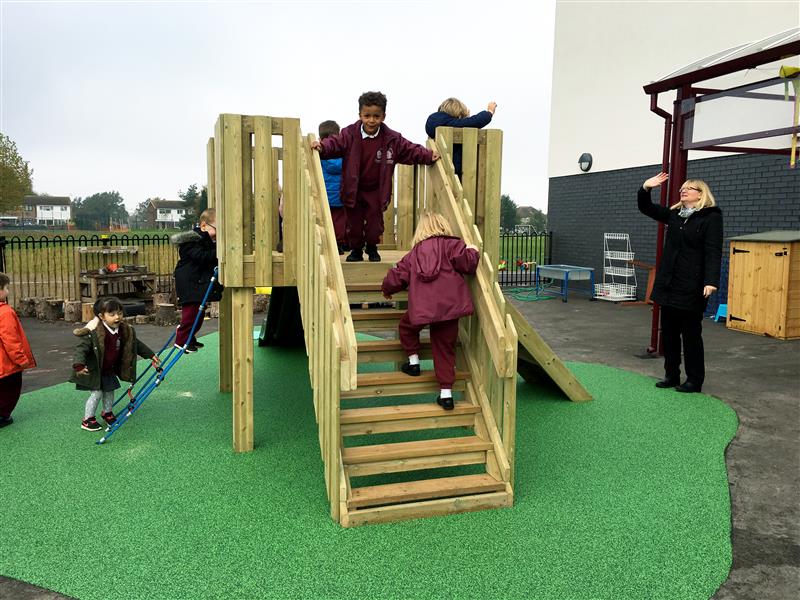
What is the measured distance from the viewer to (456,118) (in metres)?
5.73

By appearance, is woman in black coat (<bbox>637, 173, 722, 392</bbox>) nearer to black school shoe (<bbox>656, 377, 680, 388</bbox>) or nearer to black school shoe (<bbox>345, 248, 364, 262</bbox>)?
black school shoe (<bbox>656, 377, 680, 388</bbox>)

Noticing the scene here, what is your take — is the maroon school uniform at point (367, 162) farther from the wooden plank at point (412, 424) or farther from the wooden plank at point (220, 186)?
the wooden plank at point (412, 424)

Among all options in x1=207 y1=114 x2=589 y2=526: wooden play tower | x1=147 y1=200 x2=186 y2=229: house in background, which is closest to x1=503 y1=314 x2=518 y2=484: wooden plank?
x1=207 y1=114 x2=589 y2=526: wooden play tower

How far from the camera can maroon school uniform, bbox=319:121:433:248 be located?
505cm

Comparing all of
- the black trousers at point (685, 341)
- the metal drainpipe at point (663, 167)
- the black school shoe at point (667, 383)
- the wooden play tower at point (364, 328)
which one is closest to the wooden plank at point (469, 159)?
the wooden play tower at point (364, 328)

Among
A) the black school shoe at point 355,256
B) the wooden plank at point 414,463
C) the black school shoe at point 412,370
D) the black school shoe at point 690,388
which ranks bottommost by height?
the black school shoe at point 690,388

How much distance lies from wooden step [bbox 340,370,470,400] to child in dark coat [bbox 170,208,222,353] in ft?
8.48

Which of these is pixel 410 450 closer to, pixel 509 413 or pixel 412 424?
pixel 412 424

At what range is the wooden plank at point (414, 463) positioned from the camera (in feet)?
13.5

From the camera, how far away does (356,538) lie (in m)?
3.71

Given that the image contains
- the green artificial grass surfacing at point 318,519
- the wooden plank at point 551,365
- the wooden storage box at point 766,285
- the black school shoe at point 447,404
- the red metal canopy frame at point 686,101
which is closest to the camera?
the green artificial grass surfacing at point 318,519

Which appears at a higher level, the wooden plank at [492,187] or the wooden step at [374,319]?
the wooden plank at [492,187]

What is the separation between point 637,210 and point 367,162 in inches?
478

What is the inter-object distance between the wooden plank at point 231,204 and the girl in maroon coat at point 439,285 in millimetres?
1348
